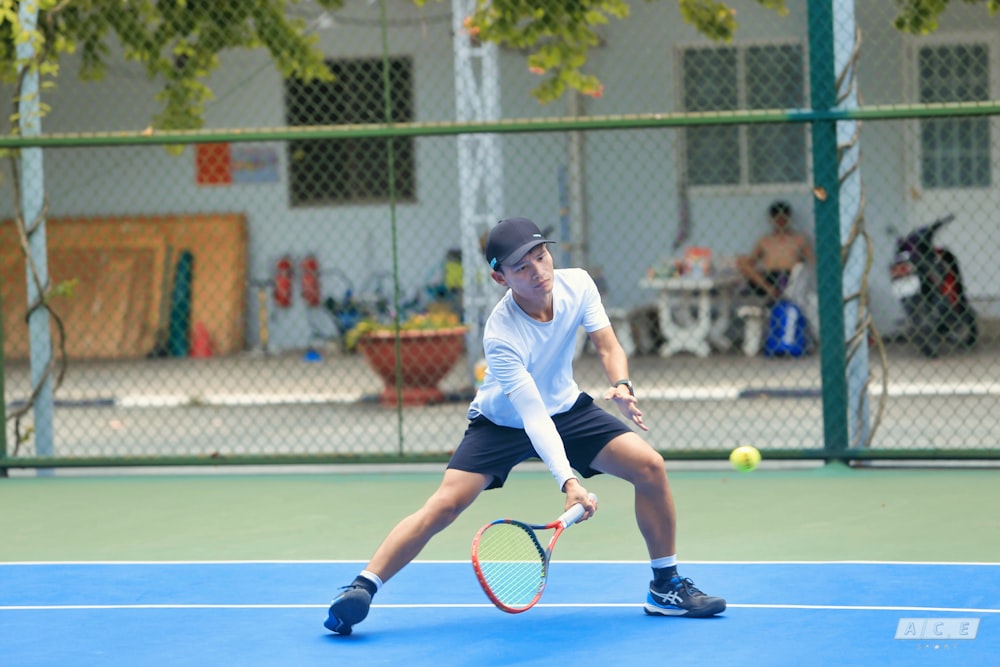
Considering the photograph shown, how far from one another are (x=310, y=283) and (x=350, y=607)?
1240 cm

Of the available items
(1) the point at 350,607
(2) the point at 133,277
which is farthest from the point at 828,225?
(2) the point at 133,277

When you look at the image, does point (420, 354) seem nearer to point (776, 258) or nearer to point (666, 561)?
point (776, 258)

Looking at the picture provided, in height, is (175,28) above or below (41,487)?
above

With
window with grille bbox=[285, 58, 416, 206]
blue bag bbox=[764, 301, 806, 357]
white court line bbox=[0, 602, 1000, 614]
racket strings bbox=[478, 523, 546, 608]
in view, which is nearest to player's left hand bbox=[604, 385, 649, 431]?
racket strings bbox=[478, 523, 546, 608]

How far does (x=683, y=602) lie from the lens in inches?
214

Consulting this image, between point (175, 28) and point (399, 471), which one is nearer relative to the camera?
point (399, 471)

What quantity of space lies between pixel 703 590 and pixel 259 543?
2.27 m

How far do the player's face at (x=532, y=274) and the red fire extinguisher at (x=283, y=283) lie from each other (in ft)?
40.9

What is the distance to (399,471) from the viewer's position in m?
9.01

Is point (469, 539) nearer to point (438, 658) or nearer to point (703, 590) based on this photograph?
point (703, 590)

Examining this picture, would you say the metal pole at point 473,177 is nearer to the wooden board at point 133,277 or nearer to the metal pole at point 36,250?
the metal pole at point 36,250

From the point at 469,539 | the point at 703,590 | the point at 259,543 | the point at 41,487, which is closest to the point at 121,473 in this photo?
the point at 41,487

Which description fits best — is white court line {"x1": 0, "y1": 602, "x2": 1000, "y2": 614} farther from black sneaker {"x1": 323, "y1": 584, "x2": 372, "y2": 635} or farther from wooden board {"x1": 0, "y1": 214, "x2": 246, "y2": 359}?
wooden board {"x1": 0, "y1": 214, "x2": 246, "y2": 359}

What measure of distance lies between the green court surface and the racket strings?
1.30 meters
